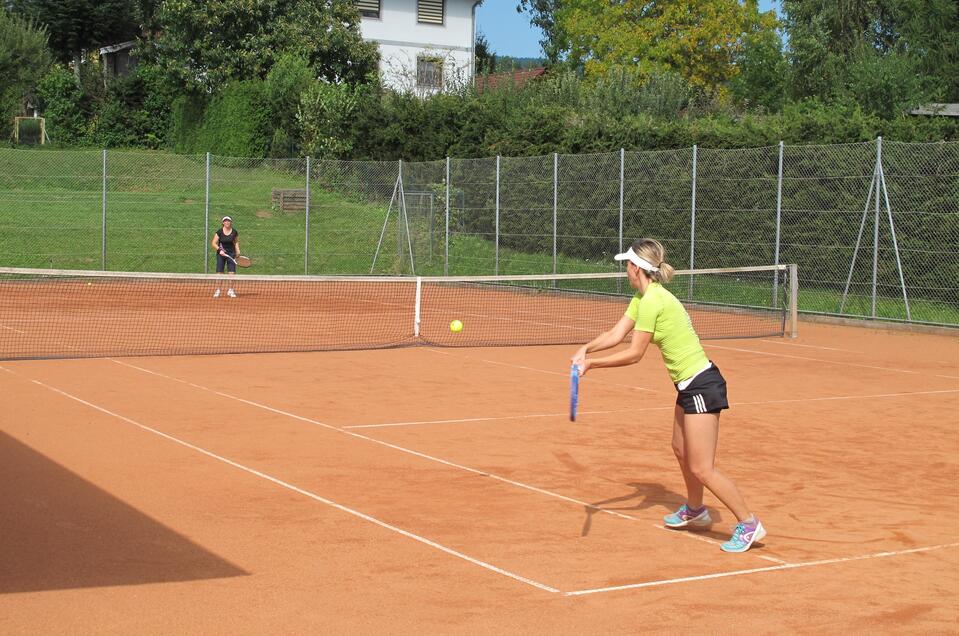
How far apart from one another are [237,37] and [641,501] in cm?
3622

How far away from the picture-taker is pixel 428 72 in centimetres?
Answer: 5116

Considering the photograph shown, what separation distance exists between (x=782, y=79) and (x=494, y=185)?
18032 millimetres

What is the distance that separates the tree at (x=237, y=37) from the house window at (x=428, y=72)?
632 centimetres

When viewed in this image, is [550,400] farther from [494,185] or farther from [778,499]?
[494,185]

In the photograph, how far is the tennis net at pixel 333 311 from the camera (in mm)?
16547

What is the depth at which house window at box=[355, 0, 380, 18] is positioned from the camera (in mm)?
50438

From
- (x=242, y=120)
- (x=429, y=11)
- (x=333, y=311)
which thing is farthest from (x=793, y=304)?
(x=429, y=11)

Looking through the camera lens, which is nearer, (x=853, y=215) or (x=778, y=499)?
(x=778, y=499)

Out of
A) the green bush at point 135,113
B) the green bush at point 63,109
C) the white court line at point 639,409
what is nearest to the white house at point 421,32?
the green bush at point 135,113

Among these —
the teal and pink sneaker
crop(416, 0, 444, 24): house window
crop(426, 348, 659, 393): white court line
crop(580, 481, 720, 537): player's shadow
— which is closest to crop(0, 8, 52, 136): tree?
crop(416, 0, 444, 24): house window

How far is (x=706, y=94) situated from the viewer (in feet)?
153

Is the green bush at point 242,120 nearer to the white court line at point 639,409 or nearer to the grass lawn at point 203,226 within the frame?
the grass lawn at point 203,226

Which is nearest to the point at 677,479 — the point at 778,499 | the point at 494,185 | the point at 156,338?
the point at 778,499

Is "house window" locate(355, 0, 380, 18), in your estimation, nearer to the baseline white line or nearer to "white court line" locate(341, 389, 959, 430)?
"white court line" locate(341, 389, 959, 430)
